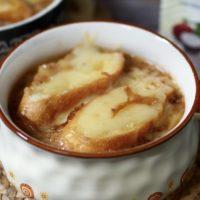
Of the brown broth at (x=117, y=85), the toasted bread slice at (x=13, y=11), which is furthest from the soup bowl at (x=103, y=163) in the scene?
the toasted bread slice at (x=13, y=11)

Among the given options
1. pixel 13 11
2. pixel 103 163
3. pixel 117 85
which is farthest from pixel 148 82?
pixel 13 11

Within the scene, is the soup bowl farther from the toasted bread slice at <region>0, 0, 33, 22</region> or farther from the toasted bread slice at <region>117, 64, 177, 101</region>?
the toasted bread slice at <region>0, 0, 33, 22</region>

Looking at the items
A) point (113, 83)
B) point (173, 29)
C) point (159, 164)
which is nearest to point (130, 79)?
point (113, 83)

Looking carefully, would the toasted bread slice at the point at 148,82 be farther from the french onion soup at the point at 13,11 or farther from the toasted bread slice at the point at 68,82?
the french onion soup at the point at 13,11

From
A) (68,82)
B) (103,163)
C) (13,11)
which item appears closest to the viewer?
(103,163)

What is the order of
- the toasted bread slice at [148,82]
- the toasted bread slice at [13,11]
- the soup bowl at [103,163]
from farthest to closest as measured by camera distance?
the toasted bread slice at [13,11] < the toasted bread slice at [148,82] < the soup bowl at [103,163]

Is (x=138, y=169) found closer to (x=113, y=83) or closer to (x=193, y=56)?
(x=113, y=83)

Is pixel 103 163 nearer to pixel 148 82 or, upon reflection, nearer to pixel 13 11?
pixel 148 82
